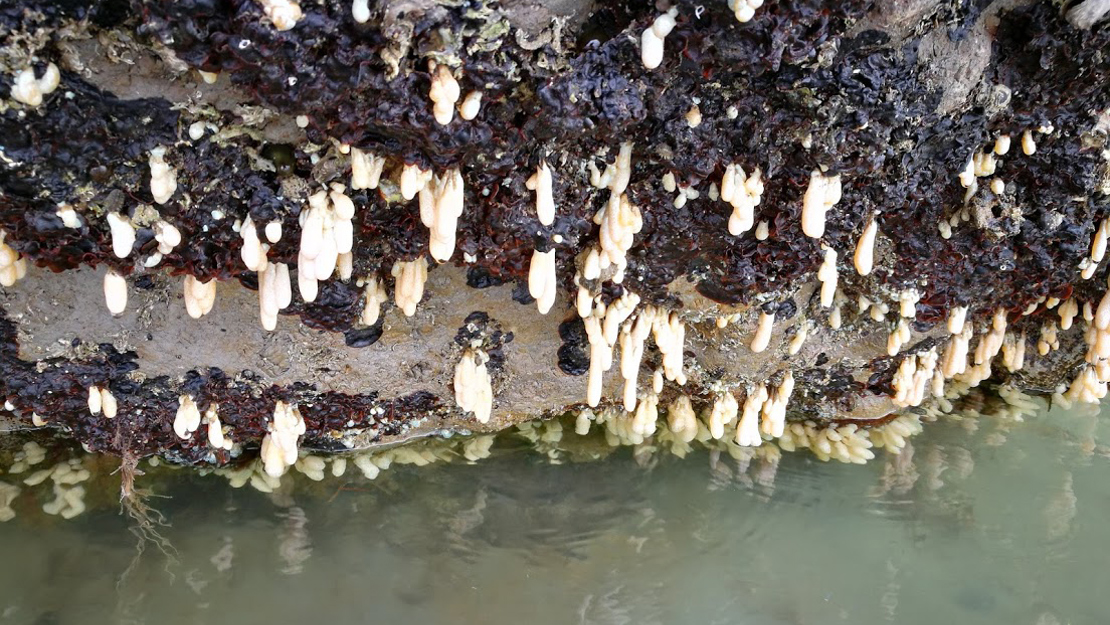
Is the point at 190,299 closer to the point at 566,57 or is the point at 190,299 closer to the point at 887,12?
the point at 566,57

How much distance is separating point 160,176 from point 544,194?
48.8 inches

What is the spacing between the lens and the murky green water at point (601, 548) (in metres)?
4.00

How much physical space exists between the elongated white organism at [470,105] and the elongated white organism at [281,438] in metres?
2.52

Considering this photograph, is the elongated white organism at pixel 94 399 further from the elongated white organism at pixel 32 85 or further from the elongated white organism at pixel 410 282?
the elongated white organism at pixel 32 85

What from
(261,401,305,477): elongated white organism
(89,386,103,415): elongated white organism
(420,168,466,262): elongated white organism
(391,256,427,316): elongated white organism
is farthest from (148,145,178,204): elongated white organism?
(261,401,305,477): elongated white organism

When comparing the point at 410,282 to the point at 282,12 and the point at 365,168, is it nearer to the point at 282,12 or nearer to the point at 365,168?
the point at 365,168

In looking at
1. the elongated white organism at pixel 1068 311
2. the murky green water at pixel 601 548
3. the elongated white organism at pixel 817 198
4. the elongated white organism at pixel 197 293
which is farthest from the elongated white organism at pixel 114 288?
the elongated white organism at pixel 1068 311

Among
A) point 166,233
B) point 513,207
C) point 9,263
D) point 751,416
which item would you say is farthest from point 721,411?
point 9,263

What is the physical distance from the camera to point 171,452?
4.61m

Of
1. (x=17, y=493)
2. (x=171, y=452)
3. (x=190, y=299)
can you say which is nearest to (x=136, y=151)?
(x=190, y=299)

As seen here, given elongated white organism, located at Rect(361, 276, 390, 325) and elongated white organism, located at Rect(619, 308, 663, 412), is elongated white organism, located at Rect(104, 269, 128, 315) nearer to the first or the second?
elongated white organism, located at Rect(361, 276, 390, 325)

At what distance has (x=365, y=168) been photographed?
2537 mm

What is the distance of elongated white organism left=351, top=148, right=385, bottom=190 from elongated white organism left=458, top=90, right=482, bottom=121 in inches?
14.6

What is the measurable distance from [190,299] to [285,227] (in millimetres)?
561
